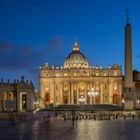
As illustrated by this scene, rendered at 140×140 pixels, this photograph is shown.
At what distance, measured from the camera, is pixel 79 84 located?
162750 mm

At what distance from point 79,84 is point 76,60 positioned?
1753 cm

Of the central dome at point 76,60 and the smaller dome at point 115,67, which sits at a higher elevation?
the central dome at point 76,60

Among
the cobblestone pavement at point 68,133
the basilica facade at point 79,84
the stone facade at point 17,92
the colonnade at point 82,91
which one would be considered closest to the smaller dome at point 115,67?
the basilica facade at point 79,84

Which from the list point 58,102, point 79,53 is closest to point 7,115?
point 58,102

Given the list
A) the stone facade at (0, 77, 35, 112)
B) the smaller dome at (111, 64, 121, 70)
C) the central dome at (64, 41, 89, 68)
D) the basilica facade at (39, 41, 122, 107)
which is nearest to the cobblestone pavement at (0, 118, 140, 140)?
the stone facade at (0, 77, 35, 112)

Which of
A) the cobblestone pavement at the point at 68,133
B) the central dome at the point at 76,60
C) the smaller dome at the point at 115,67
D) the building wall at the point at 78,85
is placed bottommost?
the cobblestone pavement at the point at 68,133

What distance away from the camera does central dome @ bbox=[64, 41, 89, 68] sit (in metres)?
176

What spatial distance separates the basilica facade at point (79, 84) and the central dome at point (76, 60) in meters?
9.73

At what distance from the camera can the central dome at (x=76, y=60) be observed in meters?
176

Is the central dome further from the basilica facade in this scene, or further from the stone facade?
the stone facade

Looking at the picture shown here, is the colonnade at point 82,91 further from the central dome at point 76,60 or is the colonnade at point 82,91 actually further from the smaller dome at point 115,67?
the central dome at point 76,60

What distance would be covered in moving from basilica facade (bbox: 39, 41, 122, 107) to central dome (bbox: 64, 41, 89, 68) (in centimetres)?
973

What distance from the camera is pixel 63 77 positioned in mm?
163125

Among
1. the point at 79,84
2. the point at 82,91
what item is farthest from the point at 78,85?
the point at 82,91
